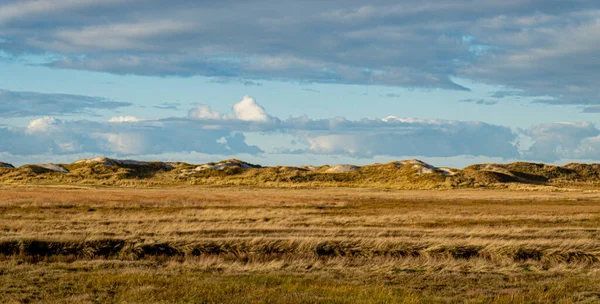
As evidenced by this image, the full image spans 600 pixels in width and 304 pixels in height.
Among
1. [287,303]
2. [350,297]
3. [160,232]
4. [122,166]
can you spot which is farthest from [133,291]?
[122,166]

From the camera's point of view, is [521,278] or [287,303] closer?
[287,303]

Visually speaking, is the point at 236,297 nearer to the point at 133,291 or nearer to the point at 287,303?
the point at 287,303

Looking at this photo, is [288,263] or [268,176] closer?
[288,263]

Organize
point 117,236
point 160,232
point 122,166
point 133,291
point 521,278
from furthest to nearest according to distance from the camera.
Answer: point 122,166 < point 160,232 < point 117,236 < point 521,278 < point 133,291

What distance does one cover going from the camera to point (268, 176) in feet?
429

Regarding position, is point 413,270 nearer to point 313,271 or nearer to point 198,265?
point 313,271

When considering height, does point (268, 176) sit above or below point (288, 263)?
above

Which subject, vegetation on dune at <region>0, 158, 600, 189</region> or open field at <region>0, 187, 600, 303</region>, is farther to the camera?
vegetation on dune at <region>0, 158, 600, 189</region>

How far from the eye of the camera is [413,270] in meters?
19.2

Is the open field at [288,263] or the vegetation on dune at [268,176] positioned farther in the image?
the vegetation on dune at [268,176]

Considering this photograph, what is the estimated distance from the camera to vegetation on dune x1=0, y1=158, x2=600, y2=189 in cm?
11706

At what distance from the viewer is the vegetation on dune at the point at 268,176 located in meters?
117

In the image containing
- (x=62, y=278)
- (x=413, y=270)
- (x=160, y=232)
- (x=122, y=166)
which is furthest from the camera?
(x=122, y=166)

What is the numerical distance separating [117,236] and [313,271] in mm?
9833
